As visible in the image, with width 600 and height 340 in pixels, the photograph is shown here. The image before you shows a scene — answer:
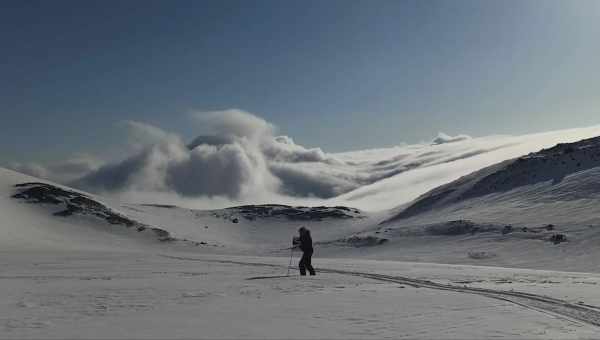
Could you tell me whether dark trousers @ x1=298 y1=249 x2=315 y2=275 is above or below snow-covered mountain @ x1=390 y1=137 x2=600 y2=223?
below

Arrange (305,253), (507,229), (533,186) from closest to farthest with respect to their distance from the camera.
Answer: (305,253) → (507,229) → (533,186)

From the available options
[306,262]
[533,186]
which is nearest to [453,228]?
[533,186]

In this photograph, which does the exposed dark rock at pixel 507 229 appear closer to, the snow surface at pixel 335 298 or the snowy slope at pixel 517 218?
the snowy slope at pixel 517 218

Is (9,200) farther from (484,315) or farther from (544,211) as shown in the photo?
(484,315)

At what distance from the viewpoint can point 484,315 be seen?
11570 millimetres

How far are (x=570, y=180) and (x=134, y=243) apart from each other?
65.0 metres

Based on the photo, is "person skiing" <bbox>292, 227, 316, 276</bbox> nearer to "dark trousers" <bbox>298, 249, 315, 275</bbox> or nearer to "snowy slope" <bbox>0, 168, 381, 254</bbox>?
"dark trousers" <bbox>298, 249, 315, 275</bbox>

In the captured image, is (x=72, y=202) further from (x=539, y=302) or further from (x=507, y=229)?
(x=539, y=302)

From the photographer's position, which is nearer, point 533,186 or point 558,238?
point 558,238

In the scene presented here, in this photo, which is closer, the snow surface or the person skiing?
the snow surface

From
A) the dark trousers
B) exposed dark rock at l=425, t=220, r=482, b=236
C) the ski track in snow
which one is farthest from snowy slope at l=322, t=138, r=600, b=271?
the ski track in snow

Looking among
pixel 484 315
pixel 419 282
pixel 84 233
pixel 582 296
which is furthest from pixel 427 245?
pixel 84 233

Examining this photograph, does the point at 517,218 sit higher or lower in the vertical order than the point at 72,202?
lower

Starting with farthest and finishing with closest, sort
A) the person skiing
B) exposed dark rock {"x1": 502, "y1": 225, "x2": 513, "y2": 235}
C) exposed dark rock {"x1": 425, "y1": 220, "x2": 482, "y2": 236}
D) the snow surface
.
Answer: exposed dark rock {"x1": 425, "y1": 220, "x2": 482, "y2": 236}, exposed dark rock {"x1": 502, "y1": 225, "x2": 513, "y2": 235}, the person skiing, the snow surface
